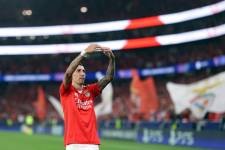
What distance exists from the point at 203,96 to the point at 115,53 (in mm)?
37028

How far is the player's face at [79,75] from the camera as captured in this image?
604 centimetres

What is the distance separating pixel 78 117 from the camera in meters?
6.05

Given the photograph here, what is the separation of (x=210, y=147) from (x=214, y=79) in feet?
9.63

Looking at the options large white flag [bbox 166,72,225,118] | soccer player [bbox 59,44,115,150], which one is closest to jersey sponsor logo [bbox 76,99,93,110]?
soccer player [bbox 59,44,115,150]

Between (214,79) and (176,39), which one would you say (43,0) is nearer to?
(176,39)

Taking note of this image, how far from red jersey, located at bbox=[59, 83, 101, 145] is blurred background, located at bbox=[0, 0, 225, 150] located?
752 inches

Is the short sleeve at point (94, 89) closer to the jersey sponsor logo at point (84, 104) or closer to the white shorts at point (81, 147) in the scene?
the jersey sponsor logo at point (84, 104)

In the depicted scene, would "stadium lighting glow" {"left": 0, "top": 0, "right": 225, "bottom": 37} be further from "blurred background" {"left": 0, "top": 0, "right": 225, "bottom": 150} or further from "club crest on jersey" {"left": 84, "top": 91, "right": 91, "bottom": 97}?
"club crest on jersey" {"left": 84, "top": 91, "right": 91, "bottom": 97}

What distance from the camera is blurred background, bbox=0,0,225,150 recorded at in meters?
33.2

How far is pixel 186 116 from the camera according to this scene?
23.2 metres

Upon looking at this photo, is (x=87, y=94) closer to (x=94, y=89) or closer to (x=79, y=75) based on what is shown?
(x=94, y=89)

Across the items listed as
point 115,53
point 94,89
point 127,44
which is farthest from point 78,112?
point 115,53

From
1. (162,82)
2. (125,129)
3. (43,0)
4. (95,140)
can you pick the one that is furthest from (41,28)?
(95,140)

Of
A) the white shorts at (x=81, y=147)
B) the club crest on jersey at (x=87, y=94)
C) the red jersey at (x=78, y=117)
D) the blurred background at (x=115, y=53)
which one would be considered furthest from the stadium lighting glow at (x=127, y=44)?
the white shorts at (x=81, y=147)
